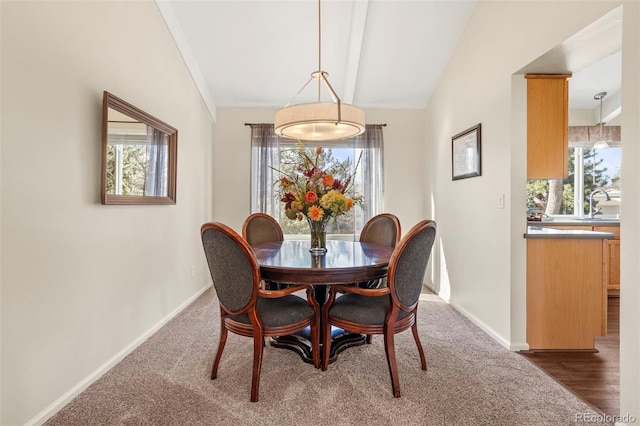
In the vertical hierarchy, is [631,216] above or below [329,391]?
above

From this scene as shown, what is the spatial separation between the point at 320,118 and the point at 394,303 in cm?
126

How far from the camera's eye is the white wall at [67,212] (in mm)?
1477

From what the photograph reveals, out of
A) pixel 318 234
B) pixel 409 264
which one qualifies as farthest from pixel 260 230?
pixel 409 264

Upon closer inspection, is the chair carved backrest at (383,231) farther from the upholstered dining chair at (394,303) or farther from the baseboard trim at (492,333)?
the baseboard trim at (492,333)

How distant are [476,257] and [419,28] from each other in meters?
2.28

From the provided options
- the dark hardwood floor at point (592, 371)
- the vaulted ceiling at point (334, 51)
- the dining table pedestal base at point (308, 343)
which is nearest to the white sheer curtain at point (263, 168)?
the vaulted ceiling at point (334, 51)

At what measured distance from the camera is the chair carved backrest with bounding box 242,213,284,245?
3.04 meters

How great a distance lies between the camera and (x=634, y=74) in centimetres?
150

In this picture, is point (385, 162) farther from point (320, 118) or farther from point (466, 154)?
point (320, 118)

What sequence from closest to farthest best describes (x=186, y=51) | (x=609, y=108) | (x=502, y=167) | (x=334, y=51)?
(x=502, y=167)
(x=186, y=51)
(x=334, y=51)
(x=609, y=108)

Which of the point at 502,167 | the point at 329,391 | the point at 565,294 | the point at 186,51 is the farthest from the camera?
the point at 186,51

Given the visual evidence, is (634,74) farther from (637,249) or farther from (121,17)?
(121,17)

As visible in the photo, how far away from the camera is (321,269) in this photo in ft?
5.91

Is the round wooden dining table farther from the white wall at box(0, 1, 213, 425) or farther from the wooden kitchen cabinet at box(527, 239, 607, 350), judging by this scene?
the wooden kitchen cabinet at box(527, 239, 607, 350)
